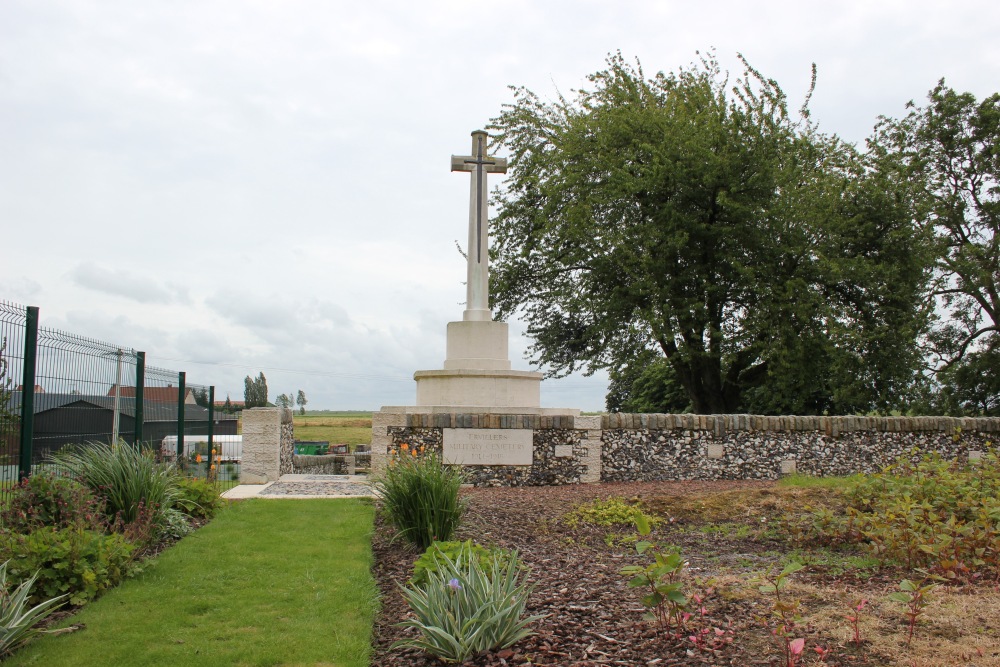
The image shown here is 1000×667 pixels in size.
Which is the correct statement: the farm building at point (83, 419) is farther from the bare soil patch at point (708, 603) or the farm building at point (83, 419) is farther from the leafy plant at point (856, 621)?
the leafy plant at point (856, 621)

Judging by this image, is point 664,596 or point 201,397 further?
point 201,397

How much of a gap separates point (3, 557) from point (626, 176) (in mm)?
14739

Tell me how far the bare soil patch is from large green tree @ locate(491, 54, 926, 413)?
1056cm

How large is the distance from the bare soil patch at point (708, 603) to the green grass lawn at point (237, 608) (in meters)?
0.24

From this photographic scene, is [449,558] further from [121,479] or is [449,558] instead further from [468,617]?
[121,479]

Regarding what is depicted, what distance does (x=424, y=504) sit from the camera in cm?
602

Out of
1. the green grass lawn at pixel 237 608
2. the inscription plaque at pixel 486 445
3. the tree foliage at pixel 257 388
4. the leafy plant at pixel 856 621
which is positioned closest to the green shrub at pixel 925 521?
the leafy plant at pixel 856 621

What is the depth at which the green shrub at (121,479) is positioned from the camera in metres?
6.48

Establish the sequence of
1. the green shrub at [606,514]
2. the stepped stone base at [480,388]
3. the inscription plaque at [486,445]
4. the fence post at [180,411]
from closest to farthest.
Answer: the green shrub at [606,514]
the inscription plaque at [486,445]
the stepped stone base at [480,388]
the fence post at [180,411]

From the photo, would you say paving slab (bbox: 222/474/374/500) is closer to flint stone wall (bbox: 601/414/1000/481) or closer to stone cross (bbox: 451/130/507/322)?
stone cross (bbox: 451/130/507/322)

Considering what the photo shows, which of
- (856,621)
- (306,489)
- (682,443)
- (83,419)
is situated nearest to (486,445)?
(306,489)

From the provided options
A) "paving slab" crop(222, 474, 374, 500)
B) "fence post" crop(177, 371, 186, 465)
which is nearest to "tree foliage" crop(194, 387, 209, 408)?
"fence post" crop(177, 371, 186, 465)

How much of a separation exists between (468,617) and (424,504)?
239 cm

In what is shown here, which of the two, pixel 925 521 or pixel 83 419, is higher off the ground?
pixel 83 419
